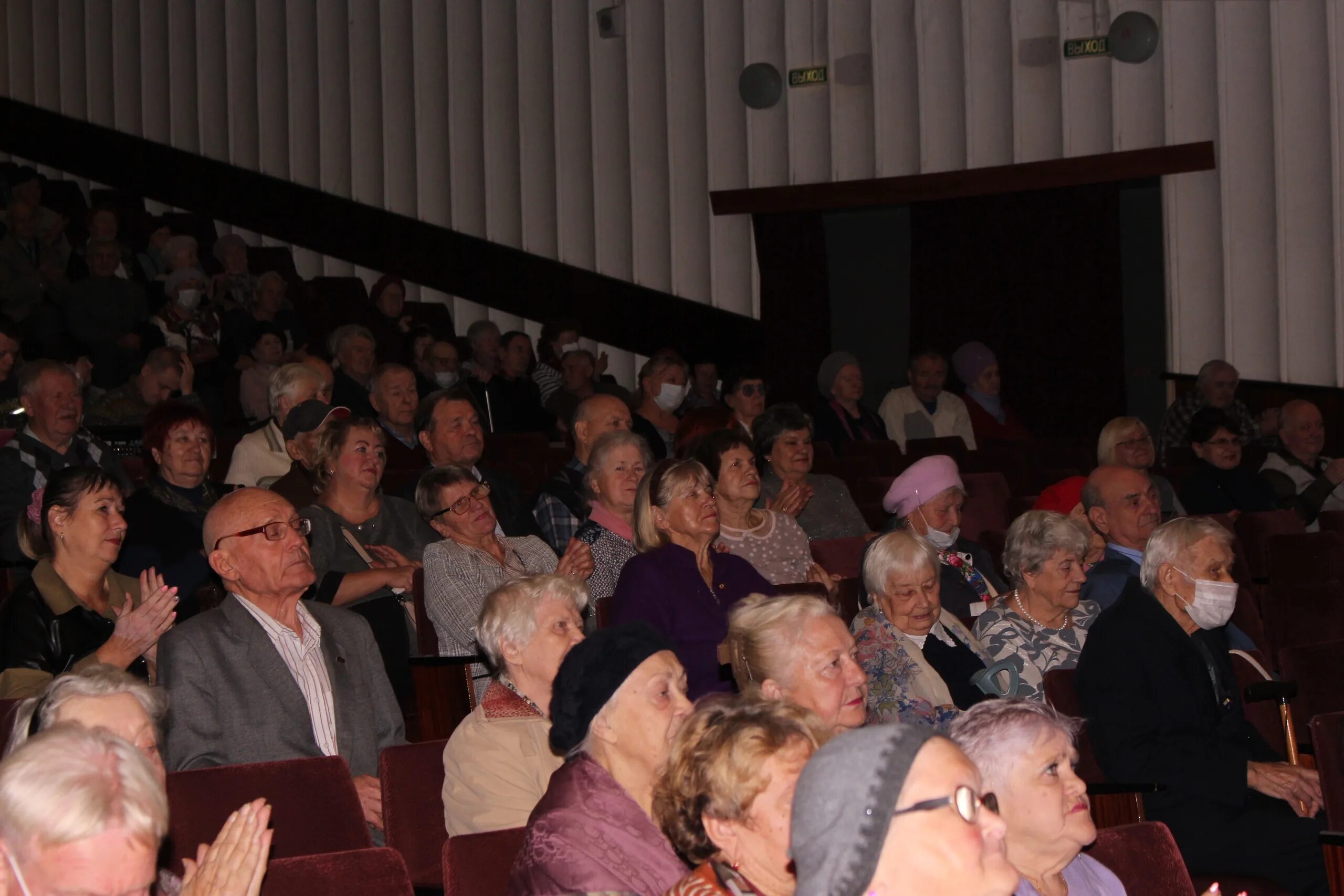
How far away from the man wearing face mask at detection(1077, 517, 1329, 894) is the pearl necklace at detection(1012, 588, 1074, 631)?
1.39ft

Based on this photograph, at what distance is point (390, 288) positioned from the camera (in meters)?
A: 9.21

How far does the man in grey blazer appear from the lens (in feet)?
10.2

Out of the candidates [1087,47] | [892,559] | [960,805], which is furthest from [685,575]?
[1087,47]

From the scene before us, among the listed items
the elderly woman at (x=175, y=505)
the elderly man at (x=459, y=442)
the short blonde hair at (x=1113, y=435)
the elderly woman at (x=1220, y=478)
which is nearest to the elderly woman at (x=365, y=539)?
the elderly woman at (x=175, y=505)

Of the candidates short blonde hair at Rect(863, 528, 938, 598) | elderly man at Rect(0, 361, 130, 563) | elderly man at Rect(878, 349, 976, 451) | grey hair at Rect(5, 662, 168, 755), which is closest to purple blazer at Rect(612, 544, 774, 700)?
short blonde hair at Rect(863, 528, 938, 598)

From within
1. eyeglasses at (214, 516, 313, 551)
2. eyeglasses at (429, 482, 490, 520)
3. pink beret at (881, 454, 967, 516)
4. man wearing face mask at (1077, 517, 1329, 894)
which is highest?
eyeglasses at (214, 516, 313, 551)

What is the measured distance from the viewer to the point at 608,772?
239cm

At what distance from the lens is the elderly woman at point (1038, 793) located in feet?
7.80

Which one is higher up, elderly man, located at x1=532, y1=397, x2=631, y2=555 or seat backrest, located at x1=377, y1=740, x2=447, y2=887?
elderly man, located at x1=532, y1=397, x2=631, y2=555

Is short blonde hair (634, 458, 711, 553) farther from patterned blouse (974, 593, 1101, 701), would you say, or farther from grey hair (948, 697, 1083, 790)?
grey hair (948, 697, 1083, 790)

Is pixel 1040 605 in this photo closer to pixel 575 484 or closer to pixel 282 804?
pixel 575 484

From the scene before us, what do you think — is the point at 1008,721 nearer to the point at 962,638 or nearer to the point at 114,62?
the point at 962,638

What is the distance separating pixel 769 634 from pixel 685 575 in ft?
3.44

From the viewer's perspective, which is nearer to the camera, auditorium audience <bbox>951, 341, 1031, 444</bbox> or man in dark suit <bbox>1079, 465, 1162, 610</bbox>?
man in dark suit <bbox>1079, 465, 1162, 610</bbox>
